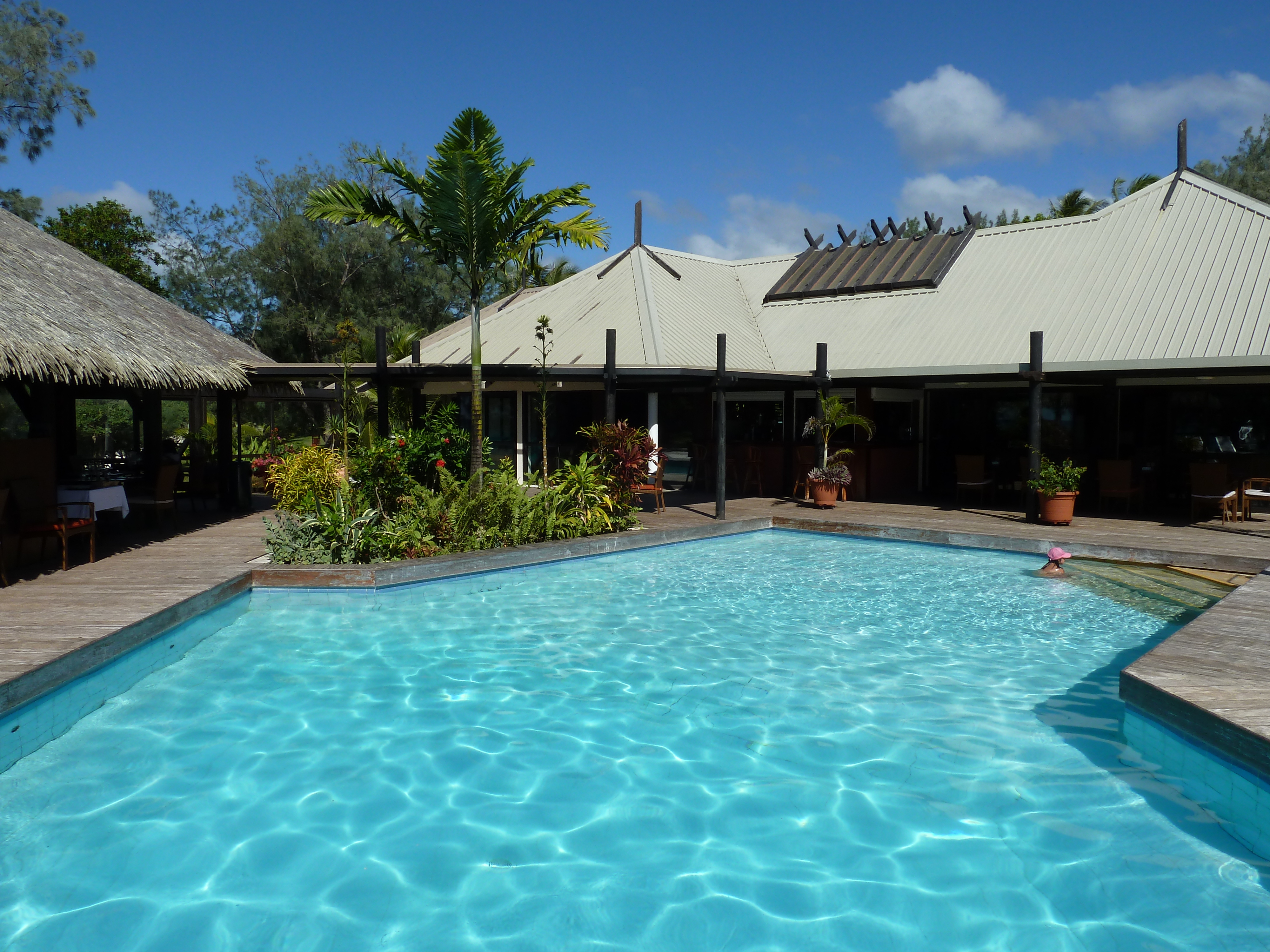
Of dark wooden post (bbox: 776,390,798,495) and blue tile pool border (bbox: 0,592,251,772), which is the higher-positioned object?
dark wooden post (bbox: 776,390,798,495)

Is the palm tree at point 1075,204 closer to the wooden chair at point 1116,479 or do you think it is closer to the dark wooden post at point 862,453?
the dark wooden post at point 862,453

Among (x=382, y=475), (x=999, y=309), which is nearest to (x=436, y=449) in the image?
(x=382, y=475)

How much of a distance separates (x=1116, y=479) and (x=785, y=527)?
17.4 feet

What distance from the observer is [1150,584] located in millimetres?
9203

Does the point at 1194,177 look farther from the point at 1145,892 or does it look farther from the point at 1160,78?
the point at 1160,78

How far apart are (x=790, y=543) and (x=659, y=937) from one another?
30.8 feet

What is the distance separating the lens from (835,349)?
617 inches

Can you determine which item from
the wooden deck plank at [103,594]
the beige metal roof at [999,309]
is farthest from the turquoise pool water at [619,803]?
the beige metal roof at [999,309]

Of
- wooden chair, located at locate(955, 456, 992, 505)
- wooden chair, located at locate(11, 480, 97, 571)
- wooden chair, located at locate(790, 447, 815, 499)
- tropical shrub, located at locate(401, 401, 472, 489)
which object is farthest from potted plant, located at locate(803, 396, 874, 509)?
wooden chair, located at locate(11, 480, 97, 571)

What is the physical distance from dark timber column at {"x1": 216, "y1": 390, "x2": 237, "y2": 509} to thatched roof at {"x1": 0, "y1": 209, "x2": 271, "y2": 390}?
95cm

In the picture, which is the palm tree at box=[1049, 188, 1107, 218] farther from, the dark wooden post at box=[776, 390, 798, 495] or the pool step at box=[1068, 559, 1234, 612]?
the pool step at box=[1068, 559, 1234, 612]

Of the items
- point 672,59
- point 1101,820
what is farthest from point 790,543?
point 672,59

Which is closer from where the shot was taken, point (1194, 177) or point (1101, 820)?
point (1101, 820)

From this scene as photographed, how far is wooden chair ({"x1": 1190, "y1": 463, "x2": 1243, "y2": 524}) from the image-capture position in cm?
1238
